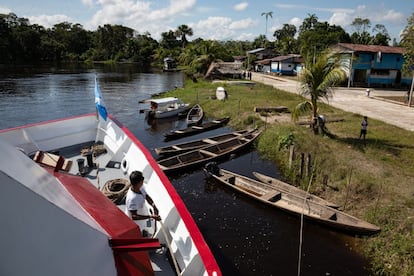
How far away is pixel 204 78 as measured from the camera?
50312 millimetres

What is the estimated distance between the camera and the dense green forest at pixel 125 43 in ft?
217

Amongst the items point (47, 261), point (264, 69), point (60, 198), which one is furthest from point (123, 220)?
point (264, 69)

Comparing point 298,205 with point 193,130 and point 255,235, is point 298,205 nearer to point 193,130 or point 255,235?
point 255,235

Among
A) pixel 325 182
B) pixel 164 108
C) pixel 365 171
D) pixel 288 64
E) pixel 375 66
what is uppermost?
pixel 288 64

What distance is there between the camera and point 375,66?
36125 millimetres

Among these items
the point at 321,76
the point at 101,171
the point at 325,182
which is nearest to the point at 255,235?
the point at 325,182

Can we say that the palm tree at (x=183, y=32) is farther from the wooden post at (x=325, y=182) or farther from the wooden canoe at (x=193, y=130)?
the wooden post at (x=325, y=182)

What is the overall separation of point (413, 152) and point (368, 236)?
7.33 meters

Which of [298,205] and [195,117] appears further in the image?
[195,117]

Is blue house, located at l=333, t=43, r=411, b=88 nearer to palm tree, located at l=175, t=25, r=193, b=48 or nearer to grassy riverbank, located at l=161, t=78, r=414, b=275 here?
grassy riverbank, located at l=161, t=78, r=414, b=275

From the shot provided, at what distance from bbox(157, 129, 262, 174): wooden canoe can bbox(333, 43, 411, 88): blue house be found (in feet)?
77.8

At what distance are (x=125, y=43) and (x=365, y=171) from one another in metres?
106

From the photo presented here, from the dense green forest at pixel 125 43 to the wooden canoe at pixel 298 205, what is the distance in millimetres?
45985

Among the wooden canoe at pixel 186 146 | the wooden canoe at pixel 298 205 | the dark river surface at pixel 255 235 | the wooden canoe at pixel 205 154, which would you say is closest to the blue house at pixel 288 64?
the wooden canoe at pixel 186 146
